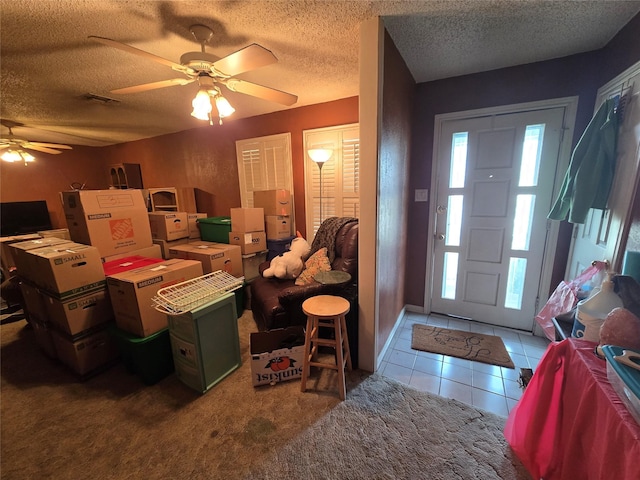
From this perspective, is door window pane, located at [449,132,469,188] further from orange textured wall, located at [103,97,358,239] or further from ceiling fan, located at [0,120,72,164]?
ceiling fan, located at [0,120,72,164]

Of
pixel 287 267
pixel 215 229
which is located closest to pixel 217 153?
pixel 215 229

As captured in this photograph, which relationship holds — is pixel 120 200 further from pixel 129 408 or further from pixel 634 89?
pixel 634 89

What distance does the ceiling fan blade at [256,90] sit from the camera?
1.72m

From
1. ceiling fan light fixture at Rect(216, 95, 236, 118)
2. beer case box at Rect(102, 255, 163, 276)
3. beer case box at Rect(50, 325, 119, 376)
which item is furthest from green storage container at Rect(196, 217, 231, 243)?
ceiling fan light fixture at Rect(216, 95, 236, 118)

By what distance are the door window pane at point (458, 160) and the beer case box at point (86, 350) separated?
3.36 m

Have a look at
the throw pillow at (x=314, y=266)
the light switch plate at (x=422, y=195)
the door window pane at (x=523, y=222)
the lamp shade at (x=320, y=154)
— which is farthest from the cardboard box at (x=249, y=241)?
the door window pane at (x=523, y=222)

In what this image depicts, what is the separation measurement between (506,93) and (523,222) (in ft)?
3.80

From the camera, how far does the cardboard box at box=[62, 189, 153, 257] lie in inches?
89.0

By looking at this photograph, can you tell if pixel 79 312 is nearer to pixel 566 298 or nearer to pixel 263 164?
pixel 263 164

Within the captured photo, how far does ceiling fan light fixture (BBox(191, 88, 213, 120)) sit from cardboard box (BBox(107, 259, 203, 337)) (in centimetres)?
117

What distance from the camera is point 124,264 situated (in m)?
2.15

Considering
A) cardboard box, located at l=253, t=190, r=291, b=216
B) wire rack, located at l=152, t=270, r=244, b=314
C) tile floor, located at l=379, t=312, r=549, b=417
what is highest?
cardboard box, located at l=253, t=190, r=291, b=216

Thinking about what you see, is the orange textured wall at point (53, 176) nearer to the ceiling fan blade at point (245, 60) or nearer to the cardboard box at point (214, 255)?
the cardboard box at point (214, 255)

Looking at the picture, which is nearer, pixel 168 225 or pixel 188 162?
pixel 168 225
